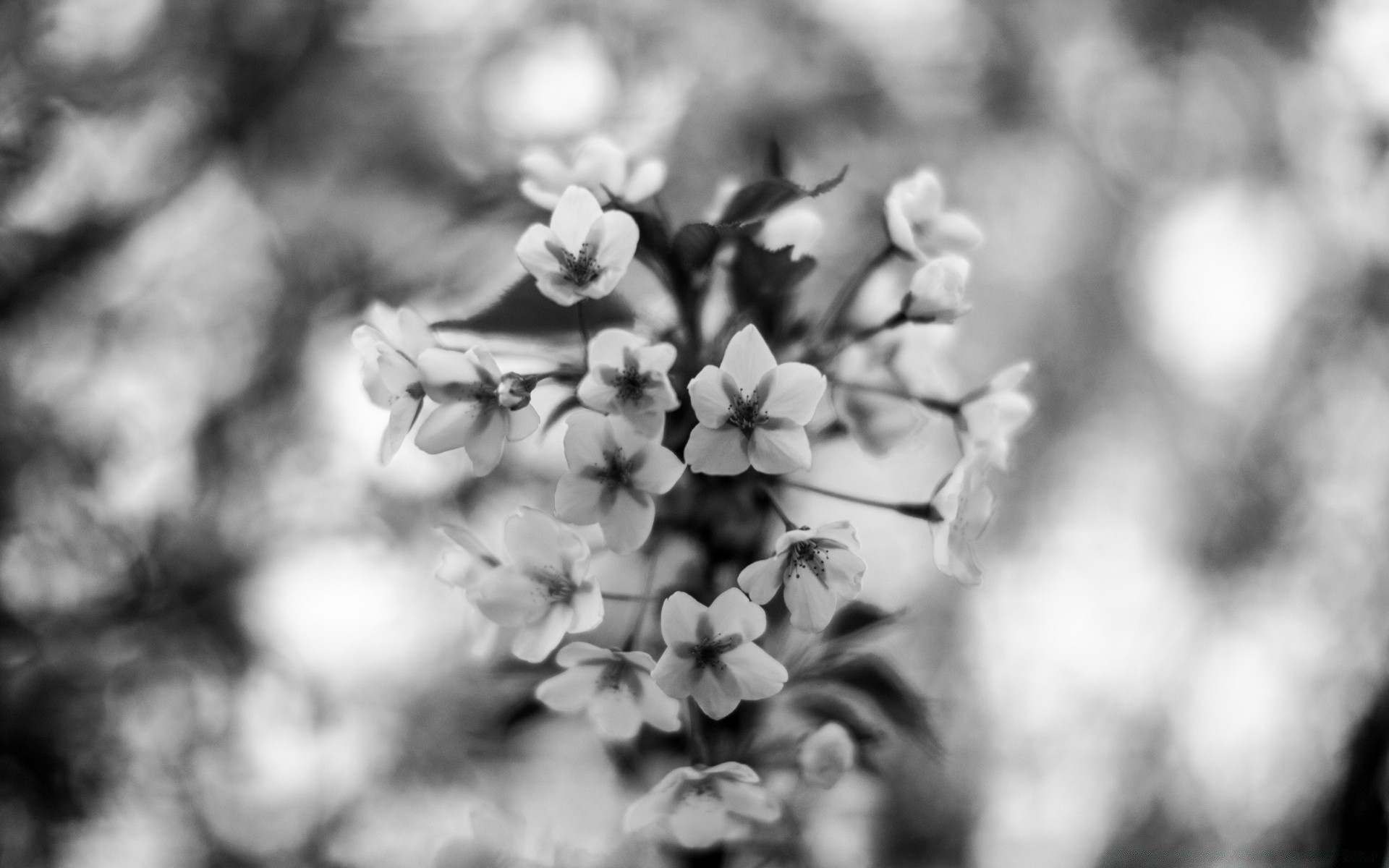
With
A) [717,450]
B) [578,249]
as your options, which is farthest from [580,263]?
[717,450]

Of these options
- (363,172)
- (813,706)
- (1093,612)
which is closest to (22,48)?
(363,172)

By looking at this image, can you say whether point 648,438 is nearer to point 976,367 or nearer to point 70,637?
point 70,637

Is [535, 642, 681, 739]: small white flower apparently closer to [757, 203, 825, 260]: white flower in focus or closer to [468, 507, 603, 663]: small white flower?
[468, 507, 603, 663]: small white flower

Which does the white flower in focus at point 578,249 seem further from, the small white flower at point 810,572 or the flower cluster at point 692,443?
the small white flower at point 810,572

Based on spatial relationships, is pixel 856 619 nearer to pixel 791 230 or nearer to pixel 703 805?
pixel 703 805

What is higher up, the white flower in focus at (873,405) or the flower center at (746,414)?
the flower center at (746,414)

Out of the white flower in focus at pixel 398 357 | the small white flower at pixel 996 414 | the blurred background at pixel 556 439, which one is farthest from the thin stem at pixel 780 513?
the blurred background at pixel 556 439

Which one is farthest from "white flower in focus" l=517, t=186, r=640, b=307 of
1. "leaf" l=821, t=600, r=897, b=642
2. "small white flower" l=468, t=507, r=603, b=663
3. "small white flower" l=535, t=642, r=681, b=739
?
"leaf" l=821, t=600, r=897, b=642
